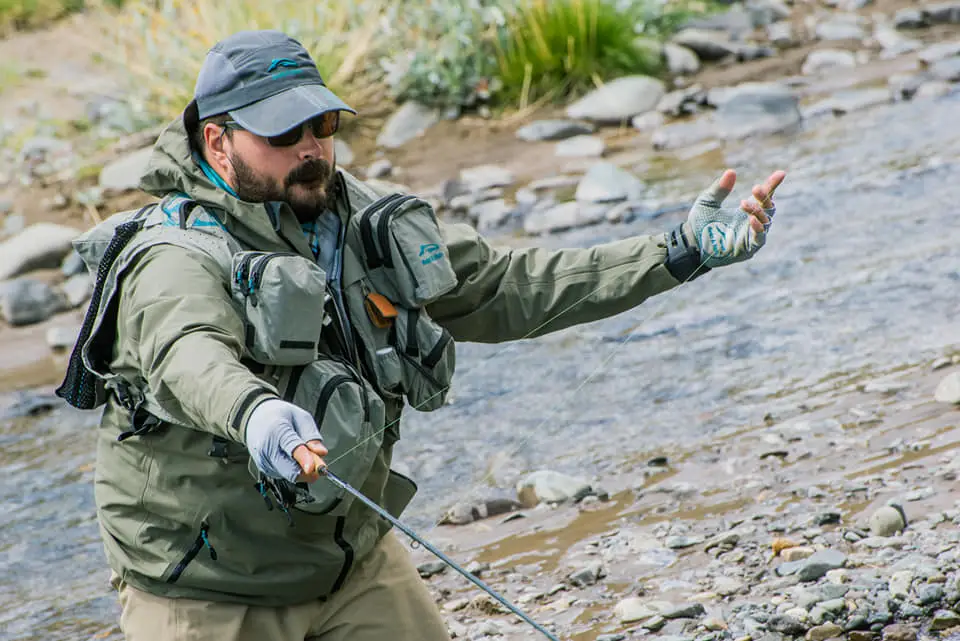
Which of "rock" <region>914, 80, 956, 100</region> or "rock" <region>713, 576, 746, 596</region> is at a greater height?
"rock" <region>713, 576, 746, 596</region>

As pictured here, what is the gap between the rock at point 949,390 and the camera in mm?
4945

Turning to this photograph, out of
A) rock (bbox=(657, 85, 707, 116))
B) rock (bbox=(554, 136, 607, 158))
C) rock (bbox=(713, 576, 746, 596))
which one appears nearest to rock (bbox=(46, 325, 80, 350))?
rock (bbox=(554, 136, 607, 158))

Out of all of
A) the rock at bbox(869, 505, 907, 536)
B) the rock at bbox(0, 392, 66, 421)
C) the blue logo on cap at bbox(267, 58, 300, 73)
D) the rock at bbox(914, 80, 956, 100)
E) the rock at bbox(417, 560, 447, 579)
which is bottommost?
the rock at bbox(0, 392, 66, 421)

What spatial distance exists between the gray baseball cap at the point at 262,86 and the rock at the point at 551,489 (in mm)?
2425

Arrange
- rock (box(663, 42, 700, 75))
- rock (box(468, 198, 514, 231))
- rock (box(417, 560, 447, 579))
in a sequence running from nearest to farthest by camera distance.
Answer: rock (box(417, 560, 447, 579)), rock (box(468, 198, 514, 231)), rock (box(663, 42, 700, 75))

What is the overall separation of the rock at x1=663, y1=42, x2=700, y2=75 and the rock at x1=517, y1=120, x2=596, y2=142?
4.16 feet

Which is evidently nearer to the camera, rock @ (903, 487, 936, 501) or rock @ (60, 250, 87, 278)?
rock @ (903, 487, 936, 501)

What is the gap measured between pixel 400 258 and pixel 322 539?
0.62 meters

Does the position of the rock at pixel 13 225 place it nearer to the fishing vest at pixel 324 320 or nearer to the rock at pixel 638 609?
the rock at pixel 638 609

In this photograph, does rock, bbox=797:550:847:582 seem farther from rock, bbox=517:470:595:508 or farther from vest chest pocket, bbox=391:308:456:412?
vest chest pocket, bbox=391:308:456:412

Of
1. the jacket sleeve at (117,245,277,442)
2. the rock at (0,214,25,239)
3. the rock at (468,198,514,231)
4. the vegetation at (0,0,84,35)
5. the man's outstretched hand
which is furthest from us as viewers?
the vegetation at (0,0,84,35)

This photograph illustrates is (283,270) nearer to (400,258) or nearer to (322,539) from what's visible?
(400,258)

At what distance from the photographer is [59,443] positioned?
289 inches

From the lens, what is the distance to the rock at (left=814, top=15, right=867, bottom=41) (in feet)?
40.1
